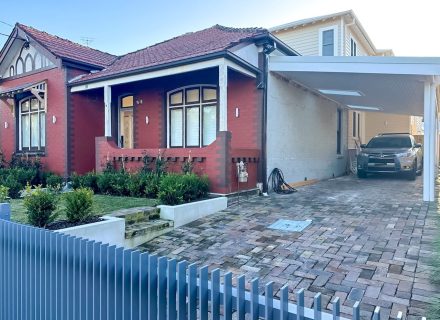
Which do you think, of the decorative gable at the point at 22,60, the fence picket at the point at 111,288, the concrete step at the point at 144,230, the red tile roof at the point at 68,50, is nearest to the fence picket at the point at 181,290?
the fence picket at the point at 111,288

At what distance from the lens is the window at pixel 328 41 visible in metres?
15.1

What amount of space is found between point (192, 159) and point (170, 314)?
652 centimetres

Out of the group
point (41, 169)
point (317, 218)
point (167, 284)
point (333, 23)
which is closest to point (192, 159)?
point (317, 218)

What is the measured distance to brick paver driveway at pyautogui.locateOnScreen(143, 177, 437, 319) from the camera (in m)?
3.51

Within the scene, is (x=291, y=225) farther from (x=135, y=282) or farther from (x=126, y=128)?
(x=126, y=128)

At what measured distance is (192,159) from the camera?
8570 mm

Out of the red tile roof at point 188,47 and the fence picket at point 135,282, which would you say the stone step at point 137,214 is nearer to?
the fence picket at point 135,282

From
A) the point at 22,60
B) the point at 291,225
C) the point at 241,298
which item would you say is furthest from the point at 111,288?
the point at 22,60

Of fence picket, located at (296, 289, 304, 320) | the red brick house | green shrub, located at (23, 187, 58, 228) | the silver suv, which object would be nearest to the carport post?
the red brick house

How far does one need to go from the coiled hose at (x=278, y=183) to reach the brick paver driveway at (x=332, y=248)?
75.1 inches

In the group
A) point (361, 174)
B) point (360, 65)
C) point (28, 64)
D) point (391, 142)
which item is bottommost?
point (361, 174)

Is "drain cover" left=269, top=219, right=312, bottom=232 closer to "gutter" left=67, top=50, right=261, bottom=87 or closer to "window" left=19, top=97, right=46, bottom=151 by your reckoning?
"gutter" left=67, top=50, right=261, bottom=87

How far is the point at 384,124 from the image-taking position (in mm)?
22531

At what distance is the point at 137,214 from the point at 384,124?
823 inches
